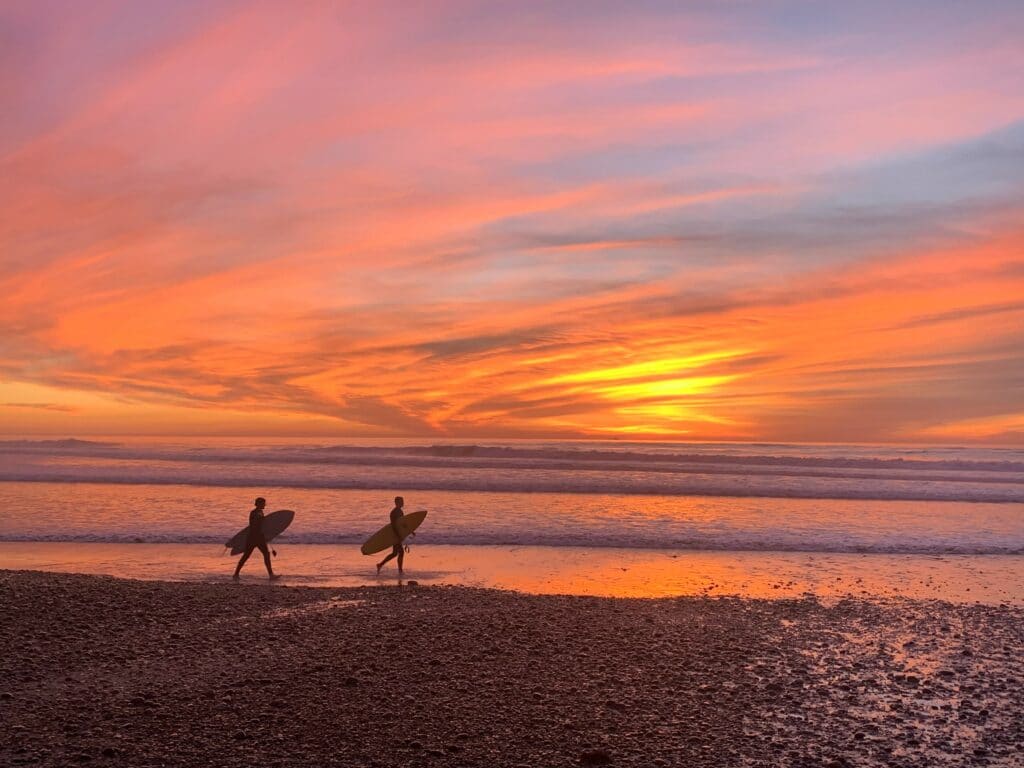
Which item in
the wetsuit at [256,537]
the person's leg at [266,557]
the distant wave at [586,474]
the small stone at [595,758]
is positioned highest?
the distant wave at [586,474]

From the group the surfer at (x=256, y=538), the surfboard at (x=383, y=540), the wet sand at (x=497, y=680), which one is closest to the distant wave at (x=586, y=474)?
the surfboard at (x=383, y=540)

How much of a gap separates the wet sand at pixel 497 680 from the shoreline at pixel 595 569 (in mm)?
1655

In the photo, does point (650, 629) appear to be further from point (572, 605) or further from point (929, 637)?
point (929, 637)

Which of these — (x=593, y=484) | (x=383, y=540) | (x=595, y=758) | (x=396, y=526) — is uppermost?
(x=593, y=484)

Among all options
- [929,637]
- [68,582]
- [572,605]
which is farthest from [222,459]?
[929,637]

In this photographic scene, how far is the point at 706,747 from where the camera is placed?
7.30 meters

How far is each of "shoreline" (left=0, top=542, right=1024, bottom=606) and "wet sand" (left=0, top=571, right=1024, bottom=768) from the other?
1655mm

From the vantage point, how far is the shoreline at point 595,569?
606 inches

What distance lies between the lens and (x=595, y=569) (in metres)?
17.5

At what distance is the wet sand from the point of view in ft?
23.7

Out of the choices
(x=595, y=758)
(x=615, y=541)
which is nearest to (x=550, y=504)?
(x=615, y=541)

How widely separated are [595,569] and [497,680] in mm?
8687

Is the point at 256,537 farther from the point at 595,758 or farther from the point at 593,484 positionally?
the point at 593,484

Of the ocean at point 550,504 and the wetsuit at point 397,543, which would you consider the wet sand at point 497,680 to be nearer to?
the wetsuit at point 397,543
